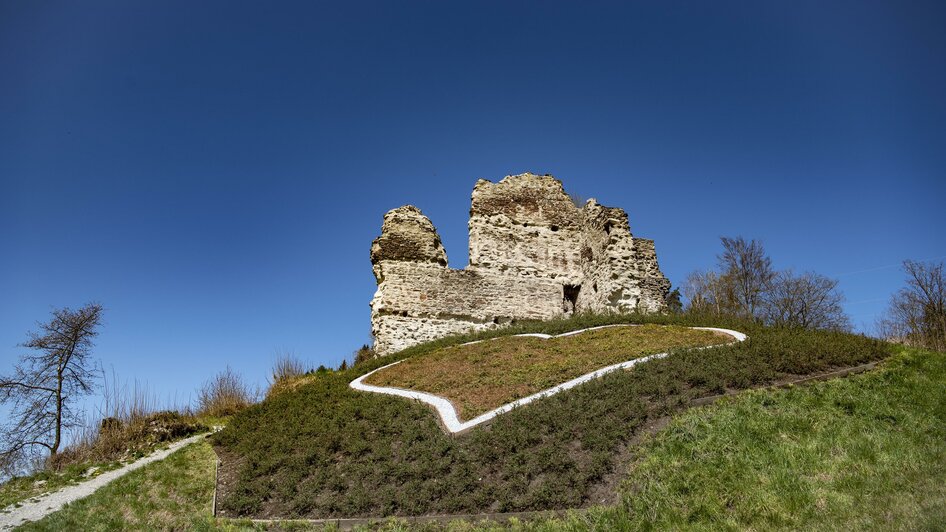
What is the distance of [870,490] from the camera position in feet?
17.5

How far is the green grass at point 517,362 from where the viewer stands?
35.1 feet

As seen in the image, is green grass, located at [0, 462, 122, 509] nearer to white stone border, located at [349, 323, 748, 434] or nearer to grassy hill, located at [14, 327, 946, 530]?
grassy hill, located at [14, 327, 946, 530]

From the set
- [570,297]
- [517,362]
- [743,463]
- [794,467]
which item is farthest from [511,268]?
[794,467]

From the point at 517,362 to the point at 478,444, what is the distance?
4.84 metres

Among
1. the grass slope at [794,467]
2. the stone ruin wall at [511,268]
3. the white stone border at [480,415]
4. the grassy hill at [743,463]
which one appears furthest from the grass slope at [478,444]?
the stone ruin wall at [511,268]

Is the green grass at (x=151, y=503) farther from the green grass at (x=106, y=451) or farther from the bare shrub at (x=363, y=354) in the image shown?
the bare shrub at (x=363, y=354)

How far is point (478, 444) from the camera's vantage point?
8008mm

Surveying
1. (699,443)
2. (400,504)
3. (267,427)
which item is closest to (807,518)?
(699,443)

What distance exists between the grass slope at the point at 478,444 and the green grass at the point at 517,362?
44.4 inches

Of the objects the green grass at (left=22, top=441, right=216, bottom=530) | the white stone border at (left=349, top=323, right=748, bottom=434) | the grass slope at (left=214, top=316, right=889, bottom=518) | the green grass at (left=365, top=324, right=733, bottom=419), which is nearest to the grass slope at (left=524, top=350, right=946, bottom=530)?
the grass slope at (left=214, top=316, right=889, bottom=518)

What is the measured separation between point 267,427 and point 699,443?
29.0 ft

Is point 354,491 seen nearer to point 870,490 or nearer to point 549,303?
point 870,490

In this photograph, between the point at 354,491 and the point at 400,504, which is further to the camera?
the point at 354,491

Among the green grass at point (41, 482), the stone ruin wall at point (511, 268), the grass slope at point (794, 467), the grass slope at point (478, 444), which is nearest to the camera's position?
the grass slope at point (794, 467)
